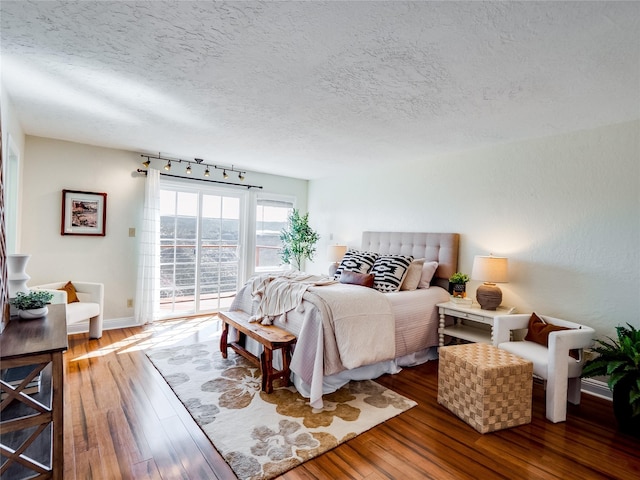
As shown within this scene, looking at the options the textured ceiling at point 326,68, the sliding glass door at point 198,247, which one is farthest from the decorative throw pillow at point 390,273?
the sliding glass door at point 198,247

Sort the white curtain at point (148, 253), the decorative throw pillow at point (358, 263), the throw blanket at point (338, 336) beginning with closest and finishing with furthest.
Answer: the throw blanket at point (338, 336), the decorative throw pillow at point (358, 263), the white curtain at point (148, 253)

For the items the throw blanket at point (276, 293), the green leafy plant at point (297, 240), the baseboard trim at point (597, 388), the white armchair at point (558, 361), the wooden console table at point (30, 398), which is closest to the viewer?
the wooden console table at point (30, 398)

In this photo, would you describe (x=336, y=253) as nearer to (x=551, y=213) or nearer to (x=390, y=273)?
(x=390, y=273)

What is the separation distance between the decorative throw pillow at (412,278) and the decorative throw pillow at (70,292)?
3930 millimetres

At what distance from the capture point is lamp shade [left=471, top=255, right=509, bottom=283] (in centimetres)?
330

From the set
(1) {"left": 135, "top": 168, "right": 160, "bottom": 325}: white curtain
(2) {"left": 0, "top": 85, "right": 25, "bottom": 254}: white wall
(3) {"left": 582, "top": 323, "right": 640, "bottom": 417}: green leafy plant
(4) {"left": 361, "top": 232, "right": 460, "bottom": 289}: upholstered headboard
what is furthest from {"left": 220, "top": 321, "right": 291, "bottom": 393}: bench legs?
(2) {"left": 0, "top": 85, "right": 25, "bottom": 254}: white wall

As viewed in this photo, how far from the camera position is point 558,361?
7.96ft

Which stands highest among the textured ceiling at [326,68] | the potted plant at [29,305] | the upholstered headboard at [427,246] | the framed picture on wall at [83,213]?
the textured ceiling at [326,68]

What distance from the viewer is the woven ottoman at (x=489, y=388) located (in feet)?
7.38

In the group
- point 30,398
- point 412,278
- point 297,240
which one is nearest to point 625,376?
point 412,278

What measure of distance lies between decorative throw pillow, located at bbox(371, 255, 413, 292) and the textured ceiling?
1410 millimetres

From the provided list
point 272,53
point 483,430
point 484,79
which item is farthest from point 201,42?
point 483,430

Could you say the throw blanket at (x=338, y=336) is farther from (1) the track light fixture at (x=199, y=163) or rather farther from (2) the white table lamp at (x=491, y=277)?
(1) the track light fixture at (x=199, y=163)

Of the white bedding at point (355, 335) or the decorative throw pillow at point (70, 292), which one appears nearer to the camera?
the white bedding at point (355, 335)
